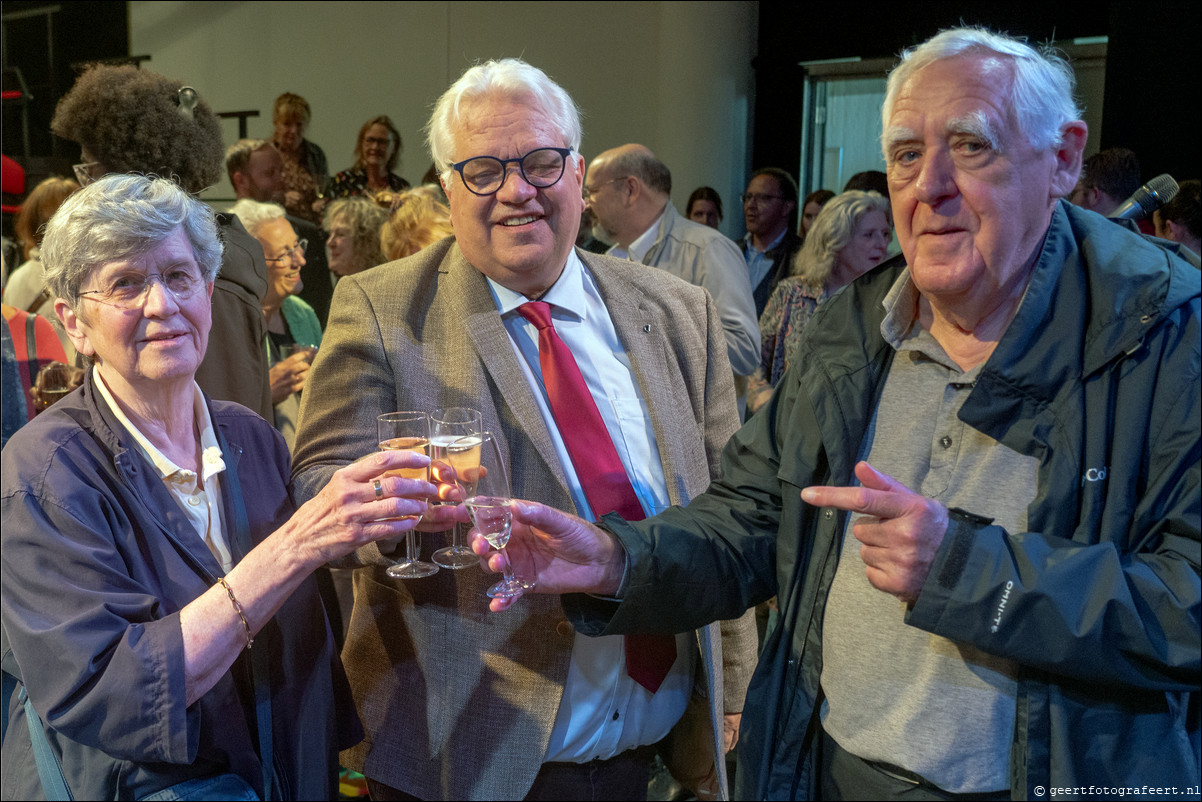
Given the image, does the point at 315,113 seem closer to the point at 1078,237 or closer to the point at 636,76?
the point at 636,76

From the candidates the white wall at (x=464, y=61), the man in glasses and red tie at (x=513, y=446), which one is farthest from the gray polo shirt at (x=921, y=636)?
the white wall at (x=464, y=61)

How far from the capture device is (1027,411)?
4.69 feet

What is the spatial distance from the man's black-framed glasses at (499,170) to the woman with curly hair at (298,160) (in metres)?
4.44

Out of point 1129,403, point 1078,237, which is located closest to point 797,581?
point 1129,403

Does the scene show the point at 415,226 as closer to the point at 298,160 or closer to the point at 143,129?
the point at 143,129

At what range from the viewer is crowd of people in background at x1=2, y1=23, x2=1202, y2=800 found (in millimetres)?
1454

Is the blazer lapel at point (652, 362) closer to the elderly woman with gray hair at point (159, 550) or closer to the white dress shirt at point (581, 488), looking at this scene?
the white dress shirt at point (581, 488)

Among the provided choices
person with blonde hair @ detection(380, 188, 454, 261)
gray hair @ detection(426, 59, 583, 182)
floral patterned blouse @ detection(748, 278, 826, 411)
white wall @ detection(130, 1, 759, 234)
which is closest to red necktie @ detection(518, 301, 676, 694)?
gray hair @ detection(426, 59, 583, 182)

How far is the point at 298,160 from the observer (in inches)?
250

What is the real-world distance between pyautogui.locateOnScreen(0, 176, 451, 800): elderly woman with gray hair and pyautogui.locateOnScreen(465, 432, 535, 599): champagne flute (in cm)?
9

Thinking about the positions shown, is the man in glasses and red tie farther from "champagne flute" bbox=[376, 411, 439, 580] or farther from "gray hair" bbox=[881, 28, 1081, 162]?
"gray hair" bbox=[881, 28, 1081, 162]

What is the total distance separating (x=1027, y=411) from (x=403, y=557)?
42.1 inches

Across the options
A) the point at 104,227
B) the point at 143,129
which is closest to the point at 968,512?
the point at 104,227

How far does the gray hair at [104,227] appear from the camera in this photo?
164 cm
